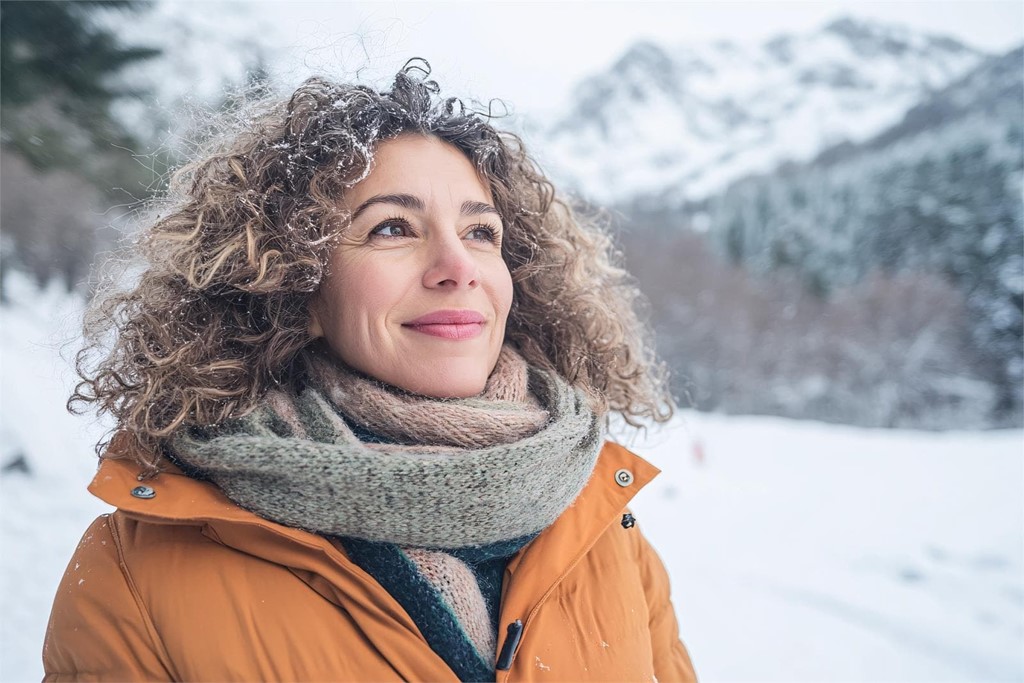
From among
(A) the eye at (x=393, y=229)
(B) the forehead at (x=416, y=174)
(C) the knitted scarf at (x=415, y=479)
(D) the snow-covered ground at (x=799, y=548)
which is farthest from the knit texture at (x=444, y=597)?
(D) the snow-covered ground at (x=799, y=548)

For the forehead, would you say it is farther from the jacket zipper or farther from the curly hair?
the jacket zipper

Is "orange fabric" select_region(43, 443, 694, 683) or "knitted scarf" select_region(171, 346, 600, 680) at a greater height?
"knitted scarf" select_region(171, 346, 600, 680)

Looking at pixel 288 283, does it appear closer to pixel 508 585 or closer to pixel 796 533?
pixel 508 585

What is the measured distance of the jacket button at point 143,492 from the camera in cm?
123

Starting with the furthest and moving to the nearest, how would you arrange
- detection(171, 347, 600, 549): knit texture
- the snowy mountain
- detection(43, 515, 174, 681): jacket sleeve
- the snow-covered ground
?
1. the snowy mountain
2. the snow-covered ground
3. detection(171, 347, 600, 549): knit texture
4. detection(43, 515, 174, 681): jacket sleeve

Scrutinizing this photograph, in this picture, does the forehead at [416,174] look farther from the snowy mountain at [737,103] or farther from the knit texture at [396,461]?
the snowy mountain at [737,103]

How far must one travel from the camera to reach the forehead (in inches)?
59.7

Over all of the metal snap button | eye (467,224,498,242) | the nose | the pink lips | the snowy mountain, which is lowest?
the metal snap button

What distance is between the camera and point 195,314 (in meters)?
1.61

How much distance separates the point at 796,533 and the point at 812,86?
1271 inches

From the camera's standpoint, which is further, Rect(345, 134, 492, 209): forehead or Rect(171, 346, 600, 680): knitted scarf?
Rect(345, 134, 492, 209): forehead

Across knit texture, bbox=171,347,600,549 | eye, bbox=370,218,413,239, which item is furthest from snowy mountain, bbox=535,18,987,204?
knit texture, bbox=171,347,600,549

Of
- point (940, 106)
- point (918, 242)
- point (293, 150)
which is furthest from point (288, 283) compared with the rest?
point (940, 106)

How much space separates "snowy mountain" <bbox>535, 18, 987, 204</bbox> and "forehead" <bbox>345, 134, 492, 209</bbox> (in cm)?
1668
